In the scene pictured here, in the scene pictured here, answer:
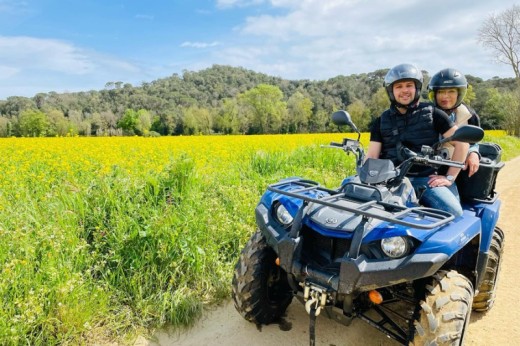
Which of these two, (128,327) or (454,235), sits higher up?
(454,235)

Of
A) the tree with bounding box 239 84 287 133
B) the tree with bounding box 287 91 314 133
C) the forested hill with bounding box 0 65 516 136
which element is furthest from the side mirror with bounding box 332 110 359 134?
the tree with bounding box 287 91 314 133

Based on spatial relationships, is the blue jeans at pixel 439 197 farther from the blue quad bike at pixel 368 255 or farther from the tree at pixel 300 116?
the tree at pixel 300 116

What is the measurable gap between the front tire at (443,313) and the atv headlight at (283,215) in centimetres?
91

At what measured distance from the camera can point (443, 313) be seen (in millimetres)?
2027

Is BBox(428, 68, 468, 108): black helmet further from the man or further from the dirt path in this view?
the dirt path

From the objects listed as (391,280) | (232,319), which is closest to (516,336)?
(391,280)

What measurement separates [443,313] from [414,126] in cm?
163

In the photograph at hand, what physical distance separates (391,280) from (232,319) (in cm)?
165

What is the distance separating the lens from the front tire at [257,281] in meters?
2.69

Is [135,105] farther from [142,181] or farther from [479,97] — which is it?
[142,181]

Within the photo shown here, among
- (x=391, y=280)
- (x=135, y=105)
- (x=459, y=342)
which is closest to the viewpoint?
(x=391, y=280)

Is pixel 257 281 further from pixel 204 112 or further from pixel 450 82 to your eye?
pixel 204 112

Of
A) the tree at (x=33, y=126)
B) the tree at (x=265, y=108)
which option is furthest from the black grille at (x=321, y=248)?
the tree at (x=265, y=108)

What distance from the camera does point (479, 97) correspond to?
49125 mm
